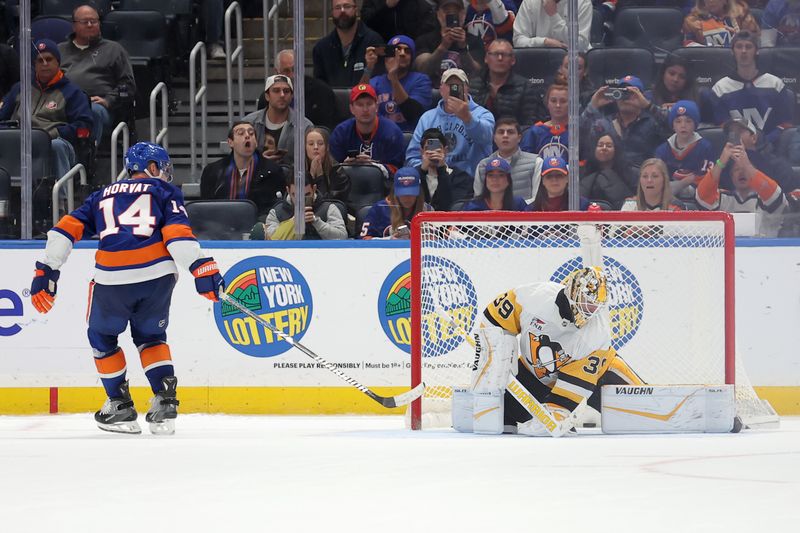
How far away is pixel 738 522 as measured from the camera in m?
3.03

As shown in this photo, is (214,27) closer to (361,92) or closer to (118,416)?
(361,92)

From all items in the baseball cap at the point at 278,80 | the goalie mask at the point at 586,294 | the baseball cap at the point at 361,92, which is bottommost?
the goalie mask at the point at 586,294

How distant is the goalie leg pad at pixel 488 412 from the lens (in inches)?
204

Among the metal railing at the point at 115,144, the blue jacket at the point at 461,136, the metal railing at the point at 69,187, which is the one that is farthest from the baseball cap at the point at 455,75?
the metal railing at the point at 69,187

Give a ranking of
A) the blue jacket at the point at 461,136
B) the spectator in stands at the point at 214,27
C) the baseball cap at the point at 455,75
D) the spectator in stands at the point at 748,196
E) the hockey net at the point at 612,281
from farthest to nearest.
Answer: the spectator in stands at the point at 214,27 < the baseball cap at the point at 455,75 < the blue jacket at the point at 461,136 < the spectator in stands at the point at 748,196 < the hockey net at the point at 612,281

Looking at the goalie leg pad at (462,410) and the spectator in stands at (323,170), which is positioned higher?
the spectator in stands at (323,170)

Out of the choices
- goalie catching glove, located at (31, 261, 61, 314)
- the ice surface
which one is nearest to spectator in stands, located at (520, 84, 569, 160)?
the ice surface

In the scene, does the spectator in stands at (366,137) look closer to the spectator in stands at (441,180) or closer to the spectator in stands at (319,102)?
the spectator in stands at (319,102)

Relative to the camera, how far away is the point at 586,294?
5.04m

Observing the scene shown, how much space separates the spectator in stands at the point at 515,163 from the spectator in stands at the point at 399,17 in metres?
1.21

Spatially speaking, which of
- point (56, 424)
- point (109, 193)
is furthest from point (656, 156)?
point (56, 424)

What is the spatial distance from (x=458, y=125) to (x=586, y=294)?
2.06 m

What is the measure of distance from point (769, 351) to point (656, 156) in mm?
1082

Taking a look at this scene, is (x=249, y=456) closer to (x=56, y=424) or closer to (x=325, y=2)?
(x=56, y=424)
